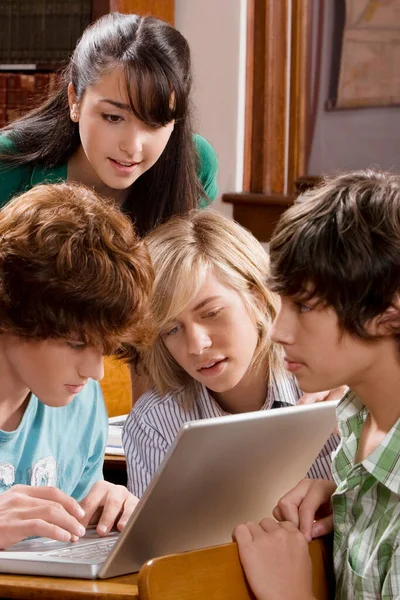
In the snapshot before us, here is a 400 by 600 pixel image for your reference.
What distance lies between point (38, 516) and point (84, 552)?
0.23 feet

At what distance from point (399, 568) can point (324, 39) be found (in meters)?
2.86

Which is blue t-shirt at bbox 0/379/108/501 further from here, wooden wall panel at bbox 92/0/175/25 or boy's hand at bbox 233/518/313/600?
wooden wall panel at bbox 92/0/175/25

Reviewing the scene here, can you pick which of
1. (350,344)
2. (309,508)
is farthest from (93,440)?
(350,344)

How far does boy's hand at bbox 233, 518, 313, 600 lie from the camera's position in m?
1.19

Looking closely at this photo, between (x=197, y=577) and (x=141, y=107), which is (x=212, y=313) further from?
(x=197, y=577)

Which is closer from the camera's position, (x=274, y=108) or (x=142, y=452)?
(x=142, y=452)

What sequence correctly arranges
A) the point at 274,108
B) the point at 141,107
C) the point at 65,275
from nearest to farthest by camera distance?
the point at 65,275
the point at 141,107
the point at 274,108

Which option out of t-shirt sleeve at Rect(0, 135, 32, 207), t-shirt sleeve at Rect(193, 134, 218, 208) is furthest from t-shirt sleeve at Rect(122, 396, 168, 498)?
t-shirt sleeve at Rect(193, 134, 218, 208)

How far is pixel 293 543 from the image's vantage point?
49.8 inches

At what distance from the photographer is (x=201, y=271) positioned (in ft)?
6.41

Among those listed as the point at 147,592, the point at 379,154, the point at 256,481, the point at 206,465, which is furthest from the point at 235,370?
the point at 379,154

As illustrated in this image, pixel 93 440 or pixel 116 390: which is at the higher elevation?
pixel 93 440

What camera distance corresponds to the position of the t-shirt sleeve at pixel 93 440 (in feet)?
5.81

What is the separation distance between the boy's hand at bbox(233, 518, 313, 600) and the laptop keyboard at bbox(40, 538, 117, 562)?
17cm
